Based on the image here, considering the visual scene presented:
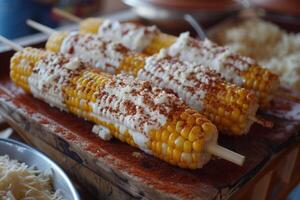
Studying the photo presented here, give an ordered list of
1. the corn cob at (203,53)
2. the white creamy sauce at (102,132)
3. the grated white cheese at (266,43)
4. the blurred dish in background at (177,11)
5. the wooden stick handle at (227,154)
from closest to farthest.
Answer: the wooden stick handle at (227,154)
the white creamy sauce at (102,132)
the corn cob at (203,53)
the grated white cheese at (266,43)
the blurred dish in background at (177,11)

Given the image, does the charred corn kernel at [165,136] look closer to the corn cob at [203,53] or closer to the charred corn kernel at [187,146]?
the charred corn kernel at [187,146]

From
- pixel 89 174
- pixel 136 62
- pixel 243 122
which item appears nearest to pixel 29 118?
pixel 89 174

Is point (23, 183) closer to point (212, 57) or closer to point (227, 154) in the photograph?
point (227, 154)

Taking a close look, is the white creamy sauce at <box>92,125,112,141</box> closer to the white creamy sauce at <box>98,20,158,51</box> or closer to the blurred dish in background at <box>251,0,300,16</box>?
the white creamy sauce at <box>98,20,158,51</box>

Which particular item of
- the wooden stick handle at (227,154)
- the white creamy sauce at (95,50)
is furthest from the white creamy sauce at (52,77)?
the wooden stick handle at (227,154)

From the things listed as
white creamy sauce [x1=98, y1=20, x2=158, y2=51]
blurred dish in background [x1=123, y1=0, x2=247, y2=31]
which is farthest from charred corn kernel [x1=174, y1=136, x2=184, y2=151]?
blurred dish in background [x1=123, y1=0, x2=247, y2=31]

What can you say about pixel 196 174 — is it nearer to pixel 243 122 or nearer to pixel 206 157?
pixel 206 157
